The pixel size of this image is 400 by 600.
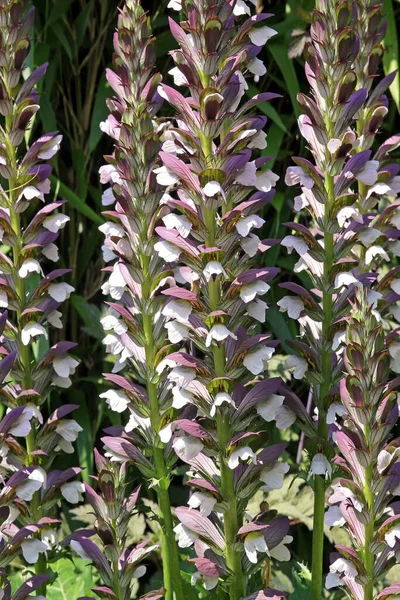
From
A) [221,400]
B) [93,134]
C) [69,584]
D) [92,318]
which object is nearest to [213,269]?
[221,400]

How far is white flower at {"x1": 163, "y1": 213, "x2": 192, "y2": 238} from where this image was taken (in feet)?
4.28

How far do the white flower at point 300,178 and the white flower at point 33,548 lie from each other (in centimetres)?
75

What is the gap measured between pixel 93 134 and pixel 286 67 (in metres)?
0.66

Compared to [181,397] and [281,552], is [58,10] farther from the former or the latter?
[281,552]

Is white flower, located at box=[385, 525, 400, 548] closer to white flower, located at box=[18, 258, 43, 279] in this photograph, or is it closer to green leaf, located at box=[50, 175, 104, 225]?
white flower, located at box=[18, 258, 43, 279]

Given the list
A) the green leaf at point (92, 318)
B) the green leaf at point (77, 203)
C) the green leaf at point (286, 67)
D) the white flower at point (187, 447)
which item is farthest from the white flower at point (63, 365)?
the green leaf at point (286, 67)

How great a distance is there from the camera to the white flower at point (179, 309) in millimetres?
1312

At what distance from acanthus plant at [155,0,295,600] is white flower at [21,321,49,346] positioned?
278mm

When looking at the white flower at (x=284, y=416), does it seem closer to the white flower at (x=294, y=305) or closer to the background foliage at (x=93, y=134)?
the white flower at (x=294, y=305)

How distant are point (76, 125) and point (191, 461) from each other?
1854 mm

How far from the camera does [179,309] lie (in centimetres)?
132

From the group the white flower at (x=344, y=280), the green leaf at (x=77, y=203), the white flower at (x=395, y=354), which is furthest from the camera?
the green leaf at (x=77, y=203)

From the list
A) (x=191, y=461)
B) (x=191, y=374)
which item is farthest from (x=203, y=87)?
(x=191, y=461)

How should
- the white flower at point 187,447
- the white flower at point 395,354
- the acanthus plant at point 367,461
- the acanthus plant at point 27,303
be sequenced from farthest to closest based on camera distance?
the white flower at point 395,354 → the acanthus plant at point 27,303 → the white flower at point 187,447 → the acanthus plant at point 367,461
